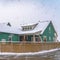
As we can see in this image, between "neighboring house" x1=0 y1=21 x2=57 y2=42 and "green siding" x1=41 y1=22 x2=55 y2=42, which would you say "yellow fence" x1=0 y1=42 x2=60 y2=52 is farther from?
"green siding" x1=41 y1=22 x2=55 y2=42

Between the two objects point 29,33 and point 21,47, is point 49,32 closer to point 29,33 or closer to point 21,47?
point 29,33

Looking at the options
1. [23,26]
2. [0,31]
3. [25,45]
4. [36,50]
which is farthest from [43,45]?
[23,26]

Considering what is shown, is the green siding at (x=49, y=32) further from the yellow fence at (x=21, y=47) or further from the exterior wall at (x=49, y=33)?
the yellow fence at (x=21, y=47)

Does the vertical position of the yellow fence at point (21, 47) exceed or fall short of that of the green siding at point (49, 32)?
it falls short

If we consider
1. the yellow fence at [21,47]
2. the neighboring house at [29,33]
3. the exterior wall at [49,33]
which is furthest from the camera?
the exterior wall at [49,33]

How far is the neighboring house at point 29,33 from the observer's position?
4606 centimetres

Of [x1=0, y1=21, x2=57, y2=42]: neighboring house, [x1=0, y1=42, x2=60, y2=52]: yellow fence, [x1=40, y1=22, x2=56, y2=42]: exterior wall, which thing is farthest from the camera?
[x1=40, y1=22, x2=56, y2=42]: exterior wall

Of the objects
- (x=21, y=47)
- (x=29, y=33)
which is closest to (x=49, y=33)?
(x=29, y=33)

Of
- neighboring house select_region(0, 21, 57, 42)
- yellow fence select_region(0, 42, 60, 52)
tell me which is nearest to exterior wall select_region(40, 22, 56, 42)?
neighboring house select_region(0, 21, 57, 42)

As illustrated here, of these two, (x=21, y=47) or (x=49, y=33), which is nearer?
(x=21, y=47)

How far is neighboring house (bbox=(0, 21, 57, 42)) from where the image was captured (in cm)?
4606

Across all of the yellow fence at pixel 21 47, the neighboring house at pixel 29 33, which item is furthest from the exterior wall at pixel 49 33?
the yellow fence at pixel 21 47

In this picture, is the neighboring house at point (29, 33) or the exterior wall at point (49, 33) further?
the exterior wall at point (49, 33)

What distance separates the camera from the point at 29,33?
4931cm
